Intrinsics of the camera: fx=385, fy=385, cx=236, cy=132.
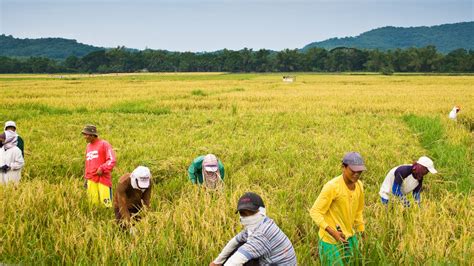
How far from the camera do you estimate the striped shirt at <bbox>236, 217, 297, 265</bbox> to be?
2.64 metres

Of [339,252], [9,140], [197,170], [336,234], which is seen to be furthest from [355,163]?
[9,140]

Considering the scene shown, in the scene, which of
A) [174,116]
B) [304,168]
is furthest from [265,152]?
[174,116]

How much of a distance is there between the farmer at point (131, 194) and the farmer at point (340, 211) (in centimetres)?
182

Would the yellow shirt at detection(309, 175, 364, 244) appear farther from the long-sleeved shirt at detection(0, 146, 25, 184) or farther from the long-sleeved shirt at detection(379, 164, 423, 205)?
the long-sleeved shirt at detection(0, 146, 25, 184)

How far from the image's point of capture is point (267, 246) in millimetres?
2684

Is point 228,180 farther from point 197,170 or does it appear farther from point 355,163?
point 355,163

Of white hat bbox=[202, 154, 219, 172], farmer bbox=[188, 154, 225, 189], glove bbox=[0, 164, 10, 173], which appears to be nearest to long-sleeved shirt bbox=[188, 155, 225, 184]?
farmer bbox=[188, 154, 225, 189]

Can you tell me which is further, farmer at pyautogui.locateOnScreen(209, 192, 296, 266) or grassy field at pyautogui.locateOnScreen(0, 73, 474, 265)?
grassy field at pyautogui.locateOnScreen(0, 73, 474, 265)

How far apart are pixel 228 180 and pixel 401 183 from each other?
2688mm

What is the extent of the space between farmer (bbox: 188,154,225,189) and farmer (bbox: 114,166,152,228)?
90 centimetres

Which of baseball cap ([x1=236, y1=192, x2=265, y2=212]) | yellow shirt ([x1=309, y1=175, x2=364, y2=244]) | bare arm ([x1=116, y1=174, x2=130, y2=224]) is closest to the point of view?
baseball cap ([x1=236, y1=192, x2=265, y2=212])

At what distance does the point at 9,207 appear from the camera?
4.29 m

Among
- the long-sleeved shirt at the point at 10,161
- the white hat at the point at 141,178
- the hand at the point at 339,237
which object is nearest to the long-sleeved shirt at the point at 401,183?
the hand at the point at 339,237

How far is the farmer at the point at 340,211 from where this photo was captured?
10.4ft
